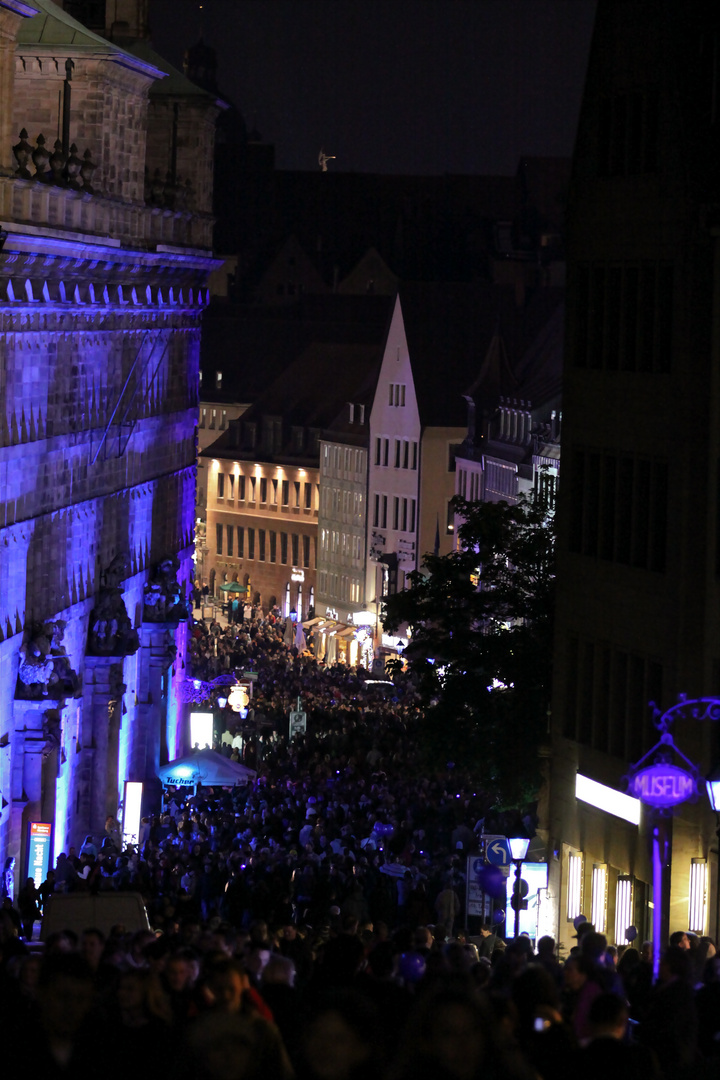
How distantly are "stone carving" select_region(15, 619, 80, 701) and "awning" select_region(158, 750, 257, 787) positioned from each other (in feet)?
18.7

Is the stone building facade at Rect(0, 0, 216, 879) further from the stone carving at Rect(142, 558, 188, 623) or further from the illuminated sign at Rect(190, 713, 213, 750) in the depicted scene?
the illuminated sign at Rect(190, 713, 213, 750)

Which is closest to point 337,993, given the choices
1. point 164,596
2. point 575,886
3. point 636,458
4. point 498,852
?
point 498,852

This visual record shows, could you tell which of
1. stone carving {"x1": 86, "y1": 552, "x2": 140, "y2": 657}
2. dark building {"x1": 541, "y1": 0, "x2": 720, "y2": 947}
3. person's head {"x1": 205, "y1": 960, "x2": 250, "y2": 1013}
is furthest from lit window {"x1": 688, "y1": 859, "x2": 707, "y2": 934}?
stone carving {"x1": 86, "y1": 552, "x2": 140, "y2": 657}

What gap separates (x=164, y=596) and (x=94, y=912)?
121ft

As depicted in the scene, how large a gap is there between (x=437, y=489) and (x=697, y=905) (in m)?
86.0

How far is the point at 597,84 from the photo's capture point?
3484 cm

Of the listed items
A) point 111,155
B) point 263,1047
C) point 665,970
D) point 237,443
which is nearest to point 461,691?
point 111,155

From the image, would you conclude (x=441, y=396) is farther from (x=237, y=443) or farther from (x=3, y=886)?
(x=3, y=886)

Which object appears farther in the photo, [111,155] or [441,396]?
[441,396]

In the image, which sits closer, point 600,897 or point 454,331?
point 600,897

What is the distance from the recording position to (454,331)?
393 feet

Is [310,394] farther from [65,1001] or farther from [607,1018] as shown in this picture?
[65,1001]

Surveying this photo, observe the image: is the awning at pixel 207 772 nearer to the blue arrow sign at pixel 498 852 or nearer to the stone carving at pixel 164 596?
the stone carving at pixel 164 596

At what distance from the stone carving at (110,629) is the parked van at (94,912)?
2816 cm
